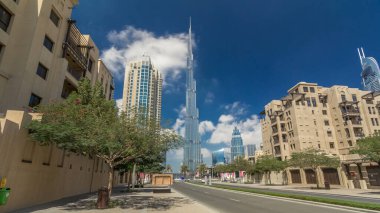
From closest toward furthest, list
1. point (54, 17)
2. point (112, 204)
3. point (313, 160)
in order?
point (112, 204) < point (54, 17) < point (313, 160)

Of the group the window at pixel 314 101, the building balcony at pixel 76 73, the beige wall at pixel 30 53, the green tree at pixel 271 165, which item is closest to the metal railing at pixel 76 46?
the beige wall at pixel 30 53

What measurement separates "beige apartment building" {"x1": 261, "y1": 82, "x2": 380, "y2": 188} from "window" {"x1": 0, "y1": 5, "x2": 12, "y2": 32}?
6706cm

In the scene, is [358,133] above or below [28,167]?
above

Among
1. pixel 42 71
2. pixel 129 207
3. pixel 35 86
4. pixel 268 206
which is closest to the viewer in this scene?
pixel 129 207

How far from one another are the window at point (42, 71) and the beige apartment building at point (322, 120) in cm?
6265

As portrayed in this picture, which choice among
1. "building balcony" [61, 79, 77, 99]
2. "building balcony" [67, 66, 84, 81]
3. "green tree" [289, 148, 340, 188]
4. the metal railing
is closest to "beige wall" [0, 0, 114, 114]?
the metal railing

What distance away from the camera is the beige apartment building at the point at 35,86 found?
1510cm

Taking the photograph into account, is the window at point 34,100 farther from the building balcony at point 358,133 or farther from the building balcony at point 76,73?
the building balcony at point 358,133

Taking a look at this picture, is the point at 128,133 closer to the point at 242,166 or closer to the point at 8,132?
the point at 8,132

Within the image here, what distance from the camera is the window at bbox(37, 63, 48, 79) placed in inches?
960

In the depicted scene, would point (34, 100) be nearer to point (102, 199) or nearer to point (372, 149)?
point (102, 199)

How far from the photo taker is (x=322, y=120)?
73.6 m

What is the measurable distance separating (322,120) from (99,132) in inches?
2890

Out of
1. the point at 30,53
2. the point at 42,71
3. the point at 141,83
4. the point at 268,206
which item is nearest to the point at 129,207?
the point at 268,206
